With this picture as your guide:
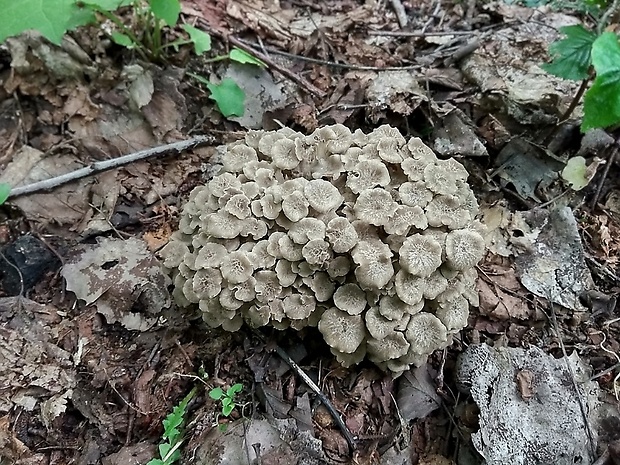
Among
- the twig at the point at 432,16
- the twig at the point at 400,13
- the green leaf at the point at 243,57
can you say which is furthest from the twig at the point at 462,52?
the green leaf at the point at 243,57

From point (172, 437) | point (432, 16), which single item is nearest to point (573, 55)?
point (432, 16)

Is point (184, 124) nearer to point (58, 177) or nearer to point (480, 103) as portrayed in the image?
point (58, 177)

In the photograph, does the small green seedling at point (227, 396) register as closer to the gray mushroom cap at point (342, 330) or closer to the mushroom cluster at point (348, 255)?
the mushroom cluster at point (348, 255)

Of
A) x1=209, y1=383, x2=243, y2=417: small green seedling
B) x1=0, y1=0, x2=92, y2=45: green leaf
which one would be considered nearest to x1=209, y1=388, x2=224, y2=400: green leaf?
x1=209, y1=383, x2=243, y2=417: small green seedling

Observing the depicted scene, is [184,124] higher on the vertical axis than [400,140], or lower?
lower

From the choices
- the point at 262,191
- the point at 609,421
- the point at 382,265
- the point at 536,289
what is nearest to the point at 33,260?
the point at 262,191

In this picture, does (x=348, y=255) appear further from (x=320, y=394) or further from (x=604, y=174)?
(x=604, y=174)
